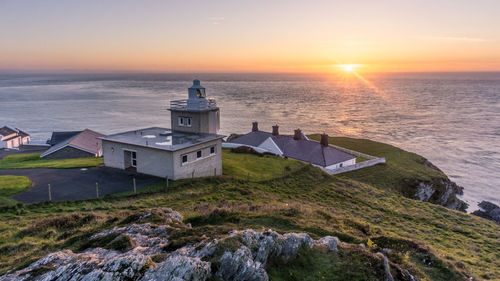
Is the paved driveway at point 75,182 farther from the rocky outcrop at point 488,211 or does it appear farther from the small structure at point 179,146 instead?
the rocky outcrop at point 488,211

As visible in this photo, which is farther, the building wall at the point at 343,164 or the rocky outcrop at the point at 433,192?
the building wall at the point at 343,164

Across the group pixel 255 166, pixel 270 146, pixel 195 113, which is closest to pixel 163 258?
pixel 195 113

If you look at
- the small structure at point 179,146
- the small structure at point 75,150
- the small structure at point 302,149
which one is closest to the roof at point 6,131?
the small structure at point 75,150

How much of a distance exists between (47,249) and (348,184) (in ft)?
79.8

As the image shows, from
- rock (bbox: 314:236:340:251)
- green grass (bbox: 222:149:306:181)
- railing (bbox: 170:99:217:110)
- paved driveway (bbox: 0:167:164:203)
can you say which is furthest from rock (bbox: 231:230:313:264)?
railing (bbox: 170:99:217:110)

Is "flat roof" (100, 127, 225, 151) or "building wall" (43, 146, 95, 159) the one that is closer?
"flat roof" (100, 127, 225, 151)

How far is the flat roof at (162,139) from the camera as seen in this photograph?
22.9m

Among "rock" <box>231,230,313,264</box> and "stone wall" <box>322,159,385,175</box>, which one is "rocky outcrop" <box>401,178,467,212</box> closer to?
"stone wall" <box>322,159,385,175</box>

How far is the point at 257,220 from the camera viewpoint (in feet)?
45.9

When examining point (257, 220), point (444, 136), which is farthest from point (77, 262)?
point (444, 136)

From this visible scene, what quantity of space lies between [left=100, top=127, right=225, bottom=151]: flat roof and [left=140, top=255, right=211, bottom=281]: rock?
15156 millimetres

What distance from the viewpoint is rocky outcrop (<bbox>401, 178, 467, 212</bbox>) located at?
108 ft

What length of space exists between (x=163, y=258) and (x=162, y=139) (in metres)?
18.3

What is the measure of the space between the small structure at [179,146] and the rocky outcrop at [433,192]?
20477 mm
